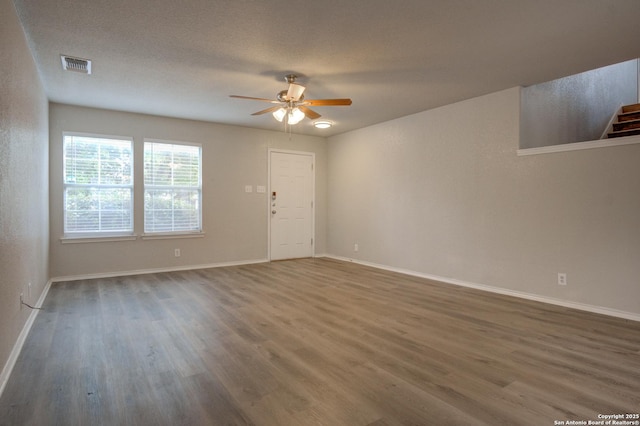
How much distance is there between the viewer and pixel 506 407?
1.92 m

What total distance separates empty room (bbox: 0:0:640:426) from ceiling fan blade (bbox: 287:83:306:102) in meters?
0.05

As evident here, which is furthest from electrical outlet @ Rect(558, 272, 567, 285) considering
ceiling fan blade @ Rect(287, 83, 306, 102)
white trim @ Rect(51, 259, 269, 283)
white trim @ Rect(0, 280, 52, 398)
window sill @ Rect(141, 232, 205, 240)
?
window sill @ Rect(141, 232, 205, 240)

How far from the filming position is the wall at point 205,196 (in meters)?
5.05

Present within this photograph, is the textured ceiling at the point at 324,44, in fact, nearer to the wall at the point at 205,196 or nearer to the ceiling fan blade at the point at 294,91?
the ceiling fan blade at the point at 294,91

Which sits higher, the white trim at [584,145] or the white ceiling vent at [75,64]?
the white ceiling vent at [75,64]

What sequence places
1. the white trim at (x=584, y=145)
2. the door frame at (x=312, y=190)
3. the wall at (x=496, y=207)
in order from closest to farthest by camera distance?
the white trim at (x=584, y=145) → the wall at (x=496, y=207) → the door frame at (x=312, y=190)

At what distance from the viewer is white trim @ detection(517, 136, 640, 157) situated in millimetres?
3453

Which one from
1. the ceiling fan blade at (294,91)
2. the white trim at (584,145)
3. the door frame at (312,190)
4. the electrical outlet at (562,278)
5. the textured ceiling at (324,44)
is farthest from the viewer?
the door frame at (312,190)

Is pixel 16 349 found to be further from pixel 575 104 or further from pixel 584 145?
pixel 575 104

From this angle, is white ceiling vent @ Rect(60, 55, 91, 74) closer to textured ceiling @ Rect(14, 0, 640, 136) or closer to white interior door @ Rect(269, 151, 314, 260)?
textured ceiling @ Rect(14, 0, 640, 136)

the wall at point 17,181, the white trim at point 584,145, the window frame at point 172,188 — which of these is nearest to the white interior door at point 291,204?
the window frame at point 172,188

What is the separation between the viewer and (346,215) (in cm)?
703

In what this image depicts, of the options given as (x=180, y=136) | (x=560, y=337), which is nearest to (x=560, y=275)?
(x=560, y=337)

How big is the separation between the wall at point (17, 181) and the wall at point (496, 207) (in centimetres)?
481
